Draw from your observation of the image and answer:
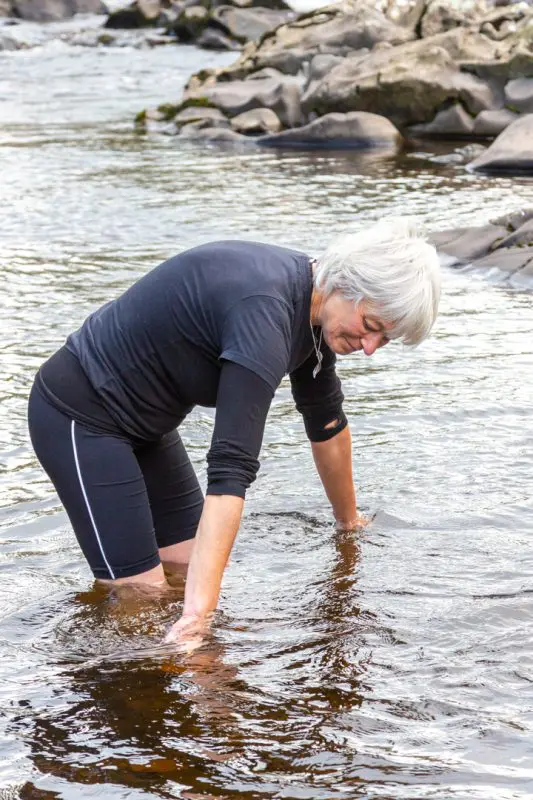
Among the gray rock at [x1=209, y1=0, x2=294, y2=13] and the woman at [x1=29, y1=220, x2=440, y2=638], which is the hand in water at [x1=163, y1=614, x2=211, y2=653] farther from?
the gray rock at [x1=209, y1=0, x2=294, y2=13]

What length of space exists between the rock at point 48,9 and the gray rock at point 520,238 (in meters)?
32.0

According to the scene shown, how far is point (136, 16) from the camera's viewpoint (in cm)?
3709

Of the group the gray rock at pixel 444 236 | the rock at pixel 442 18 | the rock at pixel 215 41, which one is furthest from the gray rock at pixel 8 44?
the gray rock at pixel 444 236

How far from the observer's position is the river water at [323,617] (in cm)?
362

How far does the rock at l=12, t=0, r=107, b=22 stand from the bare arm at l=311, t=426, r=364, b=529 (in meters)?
37.7

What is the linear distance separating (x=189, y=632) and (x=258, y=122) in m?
16.8

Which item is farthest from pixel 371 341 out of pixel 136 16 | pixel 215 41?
pixel 136 16

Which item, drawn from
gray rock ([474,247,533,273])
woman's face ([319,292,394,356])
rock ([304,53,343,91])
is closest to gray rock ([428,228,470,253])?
gray rock ([474,247,533,273])

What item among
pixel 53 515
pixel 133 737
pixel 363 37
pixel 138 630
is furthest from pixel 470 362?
pixel 363 37

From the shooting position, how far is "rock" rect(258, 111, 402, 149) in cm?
1883

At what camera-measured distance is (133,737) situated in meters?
3.78

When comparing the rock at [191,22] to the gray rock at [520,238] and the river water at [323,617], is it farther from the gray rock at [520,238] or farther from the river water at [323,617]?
the river water at [323,617]

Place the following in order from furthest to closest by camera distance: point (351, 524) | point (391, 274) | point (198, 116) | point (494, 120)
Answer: point (198, 116) → point (494, 120) → point (351, 524) → point (391, 274)

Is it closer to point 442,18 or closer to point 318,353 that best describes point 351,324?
point 318,353
